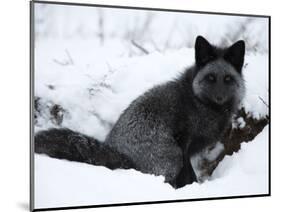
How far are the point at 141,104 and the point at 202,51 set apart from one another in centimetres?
62

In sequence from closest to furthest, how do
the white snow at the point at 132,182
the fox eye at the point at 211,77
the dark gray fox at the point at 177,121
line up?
the white snow at the point at 132,182, the dark gray fox at the point at 177,121, the fox eye at the point at 211,77

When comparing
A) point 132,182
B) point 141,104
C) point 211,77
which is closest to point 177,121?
point 141,104

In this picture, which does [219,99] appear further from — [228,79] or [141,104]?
[141,104]

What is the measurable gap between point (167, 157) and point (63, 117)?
81 cm

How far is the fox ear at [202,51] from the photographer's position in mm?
3840

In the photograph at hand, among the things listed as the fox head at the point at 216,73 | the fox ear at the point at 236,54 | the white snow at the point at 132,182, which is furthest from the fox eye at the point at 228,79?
the white snow at the point at 132,182

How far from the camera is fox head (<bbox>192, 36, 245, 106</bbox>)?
3.81 meters

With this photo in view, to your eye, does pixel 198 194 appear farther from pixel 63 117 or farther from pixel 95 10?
pixel 95 10

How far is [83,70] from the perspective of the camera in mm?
3582

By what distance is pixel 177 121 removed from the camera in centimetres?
377

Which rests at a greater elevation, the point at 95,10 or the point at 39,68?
the point at 95,10

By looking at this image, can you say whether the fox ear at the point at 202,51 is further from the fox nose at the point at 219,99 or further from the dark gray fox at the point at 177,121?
the fox nose at the point at 219,99

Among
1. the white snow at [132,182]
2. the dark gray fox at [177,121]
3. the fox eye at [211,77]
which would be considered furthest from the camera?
the fox eye at [211,77]
